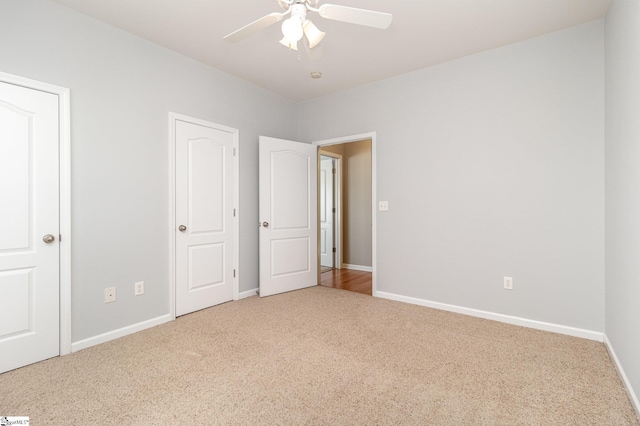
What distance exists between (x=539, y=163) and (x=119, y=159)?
Answer: 3.88 metres

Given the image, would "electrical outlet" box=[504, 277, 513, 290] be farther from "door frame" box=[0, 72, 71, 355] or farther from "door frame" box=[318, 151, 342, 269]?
"door frame" box=[0, 72, 71, 355]

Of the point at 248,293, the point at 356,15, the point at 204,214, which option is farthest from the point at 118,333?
the point at 356,15

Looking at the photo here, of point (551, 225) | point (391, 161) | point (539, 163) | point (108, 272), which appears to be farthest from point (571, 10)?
point (108, 272)

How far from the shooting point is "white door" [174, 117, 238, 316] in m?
3.20

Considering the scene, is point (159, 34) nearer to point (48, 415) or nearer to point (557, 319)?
point (48, 415)

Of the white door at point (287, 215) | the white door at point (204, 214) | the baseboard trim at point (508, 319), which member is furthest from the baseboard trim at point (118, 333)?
the baseboard trim at point (508, 319)

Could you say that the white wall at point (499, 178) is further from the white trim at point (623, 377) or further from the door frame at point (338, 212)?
the door frame at point (338, 212)

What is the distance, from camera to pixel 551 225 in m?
2.78

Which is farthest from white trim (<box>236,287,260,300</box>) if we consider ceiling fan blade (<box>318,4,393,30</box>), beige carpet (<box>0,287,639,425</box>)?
ceiling fan blade (<box>318,4,393,30</box>)

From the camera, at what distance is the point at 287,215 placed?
4.18 metres

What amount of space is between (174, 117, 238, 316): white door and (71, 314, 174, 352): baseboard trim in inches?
8.0

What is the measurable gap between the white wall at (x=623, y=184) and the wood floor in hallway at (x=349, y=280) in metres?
2.45

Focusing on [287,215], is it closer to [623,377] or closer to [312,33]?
[312,33]

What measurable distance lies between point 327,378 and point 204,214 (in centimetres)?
223
